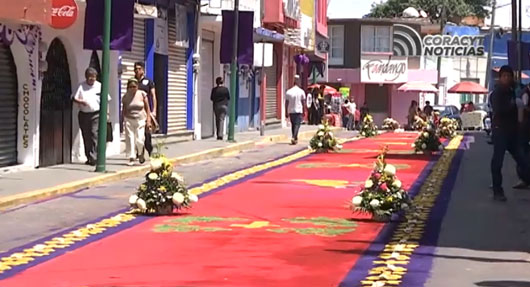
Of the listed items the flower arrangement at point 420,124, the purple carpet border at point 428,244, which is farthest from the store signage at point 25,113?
the flower arrangement at point 420,124

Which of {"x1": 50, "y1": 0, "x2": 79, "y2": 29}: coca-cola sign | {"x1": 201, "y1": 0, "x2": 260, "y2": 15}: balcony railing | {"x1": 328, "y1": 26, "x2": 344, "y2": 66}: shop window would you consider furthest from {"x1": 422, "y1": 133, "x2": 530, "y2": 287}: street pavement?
{"x1": 328, "y1": 26, "x2": 344, "y2": 66}: shop window

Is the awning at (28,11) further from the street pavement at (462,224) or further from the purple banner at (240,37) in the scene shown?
the purple banner at (240,37)

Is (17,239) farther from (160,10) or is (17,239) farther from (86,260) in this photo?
(160,10)

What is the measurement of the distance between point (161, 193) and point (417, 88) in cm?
5163

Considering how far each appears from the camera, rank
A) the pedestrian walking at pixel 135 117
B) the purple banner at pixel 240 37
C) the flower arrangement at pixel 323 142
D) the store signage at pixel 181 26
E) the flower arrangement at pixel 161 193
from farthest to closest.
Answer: the purple banner at pixel 240 37 → the store signage at pixel 181 26 → the flower arrangement at pixel 323 142 → the pedestrian walking at pixel 135 117 → the flower arrangement at pixel 161 193

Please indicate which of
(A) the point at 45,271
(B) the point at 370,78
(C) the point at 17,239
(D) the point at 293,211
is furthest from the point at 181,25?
(B) the point at 370,78

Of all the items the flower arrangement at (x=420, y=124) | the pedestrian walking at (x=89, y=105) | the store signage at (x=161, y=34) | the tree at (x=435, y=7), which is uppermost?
the tree at (x=435, y=7)

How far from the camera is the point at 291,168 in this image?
71.4 ft

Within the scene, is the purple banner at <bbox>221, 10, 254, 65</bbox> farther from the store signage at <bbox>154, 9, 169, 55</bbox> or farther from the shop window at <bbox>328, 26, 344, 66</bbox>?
the shop window at <bbox>328, 26, 344, 66</bbox>

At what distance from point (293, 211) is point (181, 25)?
16.4 m

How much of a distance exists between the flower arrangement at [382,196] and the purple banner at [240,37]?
1793cm

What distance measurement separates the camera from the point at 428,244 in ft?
35.7

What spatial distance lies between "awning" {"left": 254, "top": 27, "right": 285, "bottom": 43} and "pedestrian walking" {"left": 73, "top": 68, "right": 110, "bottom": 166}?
1642 centimetres

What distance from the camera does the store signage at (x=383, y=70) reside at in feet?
218
